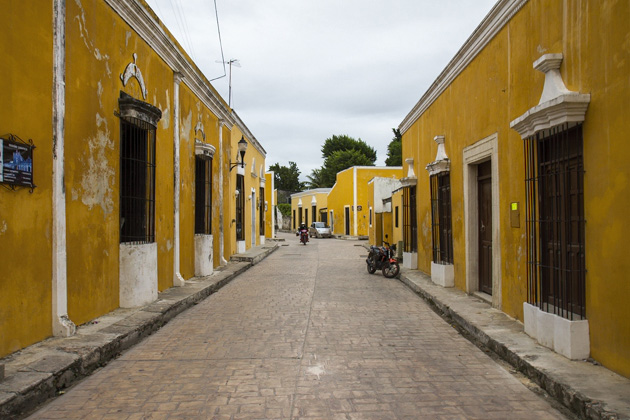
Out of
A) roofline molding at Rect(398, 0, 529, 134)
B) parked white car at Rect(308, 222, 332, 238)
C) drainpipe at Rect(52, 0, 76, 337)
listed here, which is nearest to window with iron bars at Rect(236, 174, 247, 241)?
roofline molding at Rect(398, 0, 529, 134)

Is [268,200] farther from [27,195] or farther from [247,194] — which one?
[27,195]

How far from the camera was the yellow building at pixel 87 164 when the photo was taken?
464 cm

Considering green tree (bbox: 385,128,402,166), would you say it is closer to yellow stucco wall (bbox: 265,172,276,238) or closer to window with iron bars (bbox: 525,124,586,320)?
yellow stucco wall (bbox: 265,172,276,238)

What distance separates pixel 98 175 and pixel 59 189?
3.44 feet

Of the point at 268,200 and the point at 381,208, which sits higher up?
the point at 268,200

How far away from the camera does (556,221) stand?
4938 mm

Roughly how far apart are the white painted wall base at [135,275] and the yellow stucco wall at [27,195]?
1.87m

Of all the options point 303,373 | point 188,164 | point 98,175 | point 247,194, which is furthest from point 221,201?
point 303,373

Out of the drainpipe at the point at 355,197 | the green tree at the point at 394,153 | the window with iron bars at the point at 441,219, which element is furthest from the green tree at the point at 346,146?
the window with iron bars at the point at 441,219

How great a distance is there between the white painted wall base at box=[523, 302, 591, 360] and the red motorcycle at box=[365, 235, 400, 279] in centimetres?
697

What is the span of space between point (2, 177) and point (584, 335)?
5391mm

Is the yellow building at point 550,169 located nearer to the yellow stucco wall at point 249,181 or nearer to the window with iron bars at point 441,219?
the window with iron bars at point 441,219

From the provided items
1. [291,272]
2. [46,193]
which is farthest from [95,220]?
[291,272]

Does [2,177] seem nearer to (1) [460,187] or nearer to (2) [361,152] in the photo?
(1) [460,187]
